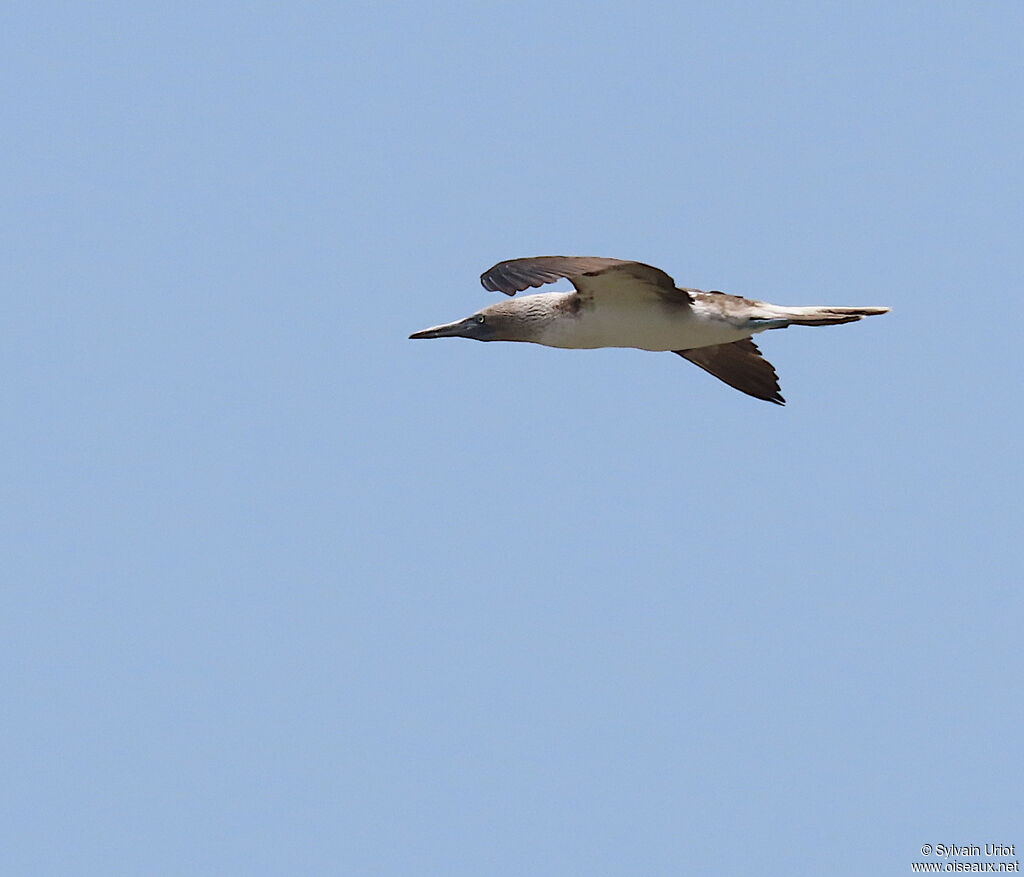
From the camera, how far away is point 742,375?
552 inches

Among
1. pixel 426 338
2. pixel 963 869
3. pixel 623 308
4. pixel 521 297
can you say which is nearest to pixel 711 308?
pixel 623 308

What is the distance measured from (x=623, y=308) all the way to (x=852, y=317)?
165cm

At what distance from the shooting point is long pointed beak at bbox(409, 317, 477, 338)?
1321cm

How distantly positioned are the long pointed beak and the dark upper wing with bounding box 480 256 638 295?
4.82 feet

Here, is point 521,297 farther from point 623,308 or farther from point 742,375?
point 742,375

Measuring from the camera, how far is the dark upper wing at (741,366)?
545 inches

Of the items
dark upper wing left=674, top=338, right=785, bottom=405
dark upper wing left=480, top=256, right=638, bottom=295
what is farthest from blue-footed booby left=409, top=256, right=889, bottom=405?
dark upper wing left=674, top=338, right=785, bottom=405

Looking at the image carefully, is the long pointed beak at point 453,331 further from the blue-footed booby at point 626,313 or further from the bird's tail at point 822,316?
the bird's tail at point 822,316

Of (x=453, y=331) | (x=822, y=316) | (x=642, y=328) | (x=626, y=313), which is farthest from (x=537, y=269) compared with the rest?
(x=822, y=316)

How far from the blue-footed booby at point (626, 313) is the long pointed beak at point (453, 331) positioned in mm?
13

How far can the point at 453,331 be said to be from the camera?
13.3m

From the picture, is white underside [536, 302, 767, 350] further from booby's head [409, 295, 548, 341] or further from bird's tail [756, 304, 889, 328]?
bird's tail [756, 304, 889, 328]

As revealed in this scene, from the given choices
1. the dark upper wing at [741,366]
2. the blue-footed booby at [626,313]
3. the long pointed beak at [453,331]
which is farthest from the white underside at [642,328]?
the dark upper wing at [741,366]

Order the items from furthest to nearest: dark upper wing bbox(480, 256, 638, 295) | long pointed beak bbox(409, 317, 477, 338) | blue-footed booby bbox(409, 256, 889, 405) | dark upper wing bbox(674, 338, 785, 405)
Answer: dark upper wing bbox(674, 338, 785, 405)
long pointed beak bbox(409, 317, 477, 338)
blue-footed booby bbox(409, 256, 889, 405)
dark upper wing bbox(480, 256, 638, 295)
